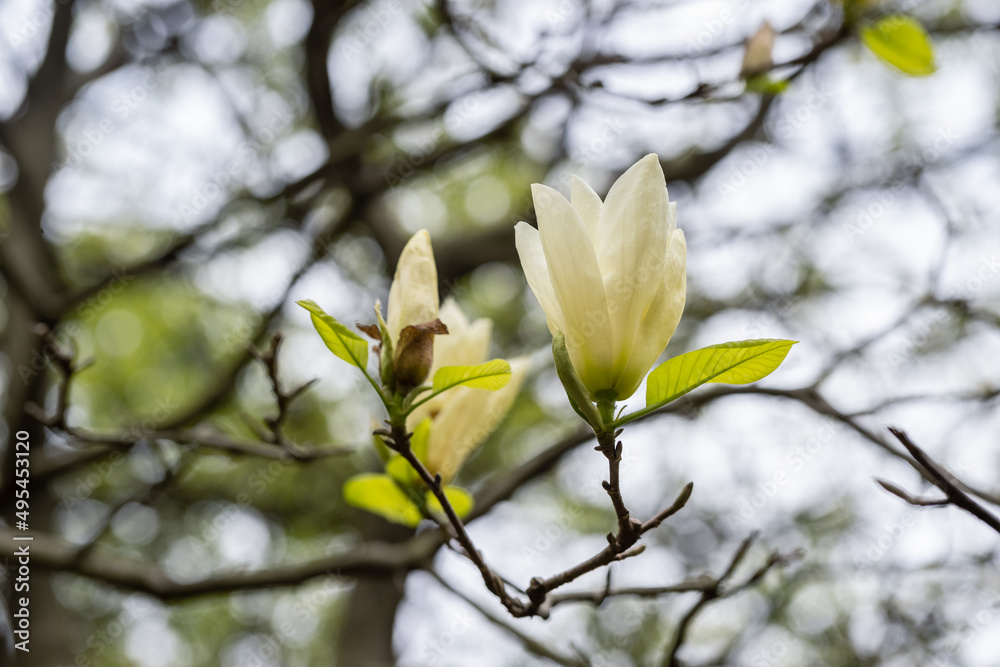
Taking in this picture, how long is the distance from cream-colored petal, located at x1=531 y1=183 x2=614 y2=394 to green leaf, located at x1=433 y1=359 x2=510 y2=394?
0.25ft

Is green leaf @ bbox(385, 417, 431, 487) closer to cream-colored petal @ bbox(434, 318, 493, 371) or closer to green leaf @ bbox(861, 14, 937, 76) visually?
cream-colored petal @ bbox(434, 318, 493, 371)

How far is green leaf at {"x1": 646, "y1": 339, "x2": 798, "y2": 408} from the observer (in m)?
0.59

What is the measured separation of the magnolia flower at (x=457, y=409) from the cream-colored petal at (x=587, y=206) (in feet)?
0.89

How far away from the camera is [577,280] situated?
614mm

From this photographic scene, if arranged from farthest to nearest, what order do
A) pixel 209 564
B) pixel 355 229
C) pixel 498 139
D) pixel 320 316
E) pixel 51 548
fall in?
pixel 209 564 → pixel 355 229 → pixel 498 139 → pixel 51 548 → pixel 320 316

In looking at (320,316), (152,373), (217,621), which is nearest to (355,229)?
(152,373)

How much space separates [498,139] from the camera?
2936mm

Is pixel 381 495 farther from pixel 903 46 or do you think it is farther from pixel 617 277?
pixel 903 46

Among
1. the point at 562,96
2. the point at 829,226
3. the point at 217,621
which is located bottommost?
the point at 217,621

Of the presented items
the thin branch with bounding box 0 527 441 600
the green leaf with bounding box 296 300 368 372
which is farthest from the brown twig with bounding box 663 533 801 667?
the thin branch with bounding box 0 527 441 600

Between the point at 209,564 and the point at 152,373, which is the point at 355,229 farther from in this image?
the point at 209,564

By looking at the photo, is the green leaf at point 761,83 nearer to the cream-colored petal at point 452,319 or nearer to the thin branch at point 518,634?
the cream-colored petal at point 452,319

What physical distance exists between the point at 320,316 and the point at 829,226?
3.18 metres

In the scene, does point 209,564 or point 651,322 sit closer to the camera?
point 651,322
